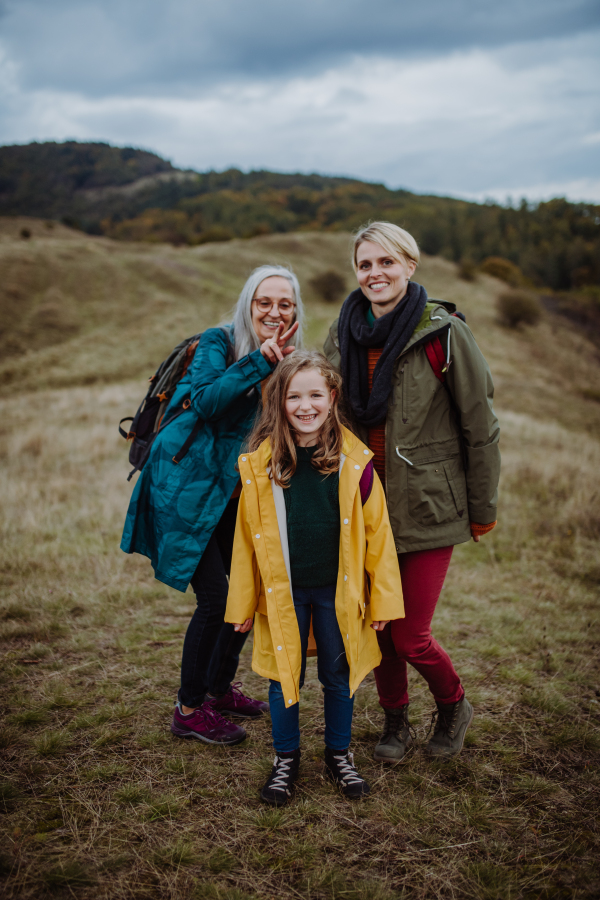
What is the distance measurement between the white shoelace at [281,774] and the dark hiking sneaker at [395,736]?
1.78 ft

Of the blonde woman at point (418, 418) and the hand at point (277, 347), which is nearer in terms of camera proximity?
the blonde woman at point (418, 418)

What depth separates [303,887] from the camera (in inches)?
75.4

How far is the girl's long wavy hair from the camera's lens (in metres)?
2.28

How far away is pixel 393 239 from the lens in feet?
7.75

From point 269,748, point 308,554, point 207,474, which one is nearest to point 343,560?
point 308,554

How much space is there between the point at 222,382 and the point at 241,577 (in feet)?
2.98

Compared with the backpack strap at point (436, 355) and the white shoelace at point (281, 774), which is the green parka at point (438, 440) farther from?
the white shoelace at point (281, 774)

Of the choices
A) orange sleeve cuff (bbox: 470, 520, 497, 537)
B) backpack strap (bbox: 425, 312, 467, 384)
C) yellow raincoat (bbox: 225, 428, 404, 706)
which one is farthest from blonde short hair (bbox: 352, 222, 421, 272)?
orange sleeve cuff (bbox: 470, 520, 497, 537)

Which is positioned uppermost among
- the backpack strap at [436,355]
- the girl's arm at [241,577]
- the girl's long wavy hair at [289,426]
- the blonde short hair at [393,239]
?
the blonde short hair at [393,239]

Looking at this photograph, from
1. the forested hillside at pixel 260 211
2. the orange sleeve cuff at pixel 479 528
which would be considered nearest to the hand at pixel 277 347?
the orange sleeve cuff at pixel 479 528

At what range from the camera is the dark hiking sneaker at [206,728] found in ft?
9.07

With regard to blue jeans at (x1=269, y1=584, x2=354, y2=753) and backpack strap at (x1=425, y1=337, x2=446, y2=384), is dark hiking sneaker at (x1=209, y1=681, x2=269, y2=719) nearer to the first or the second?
blue jeans at (x1=269, y1=584, x2=354, y2=753)

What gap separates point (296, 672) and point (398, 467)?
104cm

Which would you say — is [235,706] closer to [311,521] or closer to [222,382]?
[311,521]
